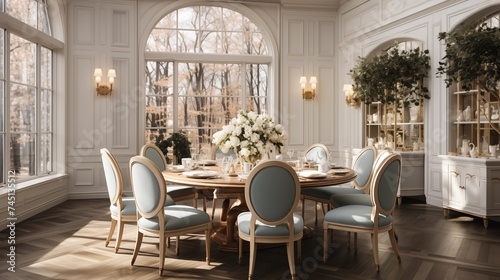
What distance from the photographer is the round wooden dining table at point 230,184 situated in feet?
11.3

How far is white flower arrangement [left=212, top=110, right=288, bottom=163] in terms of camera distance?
12.7 ft

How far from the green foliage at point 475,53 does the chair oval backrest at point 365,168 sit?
1.45 m

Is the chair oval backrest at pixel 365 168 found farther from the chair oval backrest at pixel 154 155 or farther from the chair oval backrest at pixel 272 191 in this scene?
the chair oval backrest at pixel 154 155

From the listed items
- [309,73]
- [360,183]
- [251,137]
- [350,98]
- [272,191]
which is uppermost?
[309,73]

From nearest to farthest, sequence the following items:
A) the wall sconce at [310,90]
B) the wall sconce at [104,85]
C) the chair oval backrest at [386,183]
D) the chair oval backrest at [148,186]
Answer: the chair oval backrest at [148,186], the chair oval backrest at [386,183], the wall sconce at [104,85], the wall sconce at [310,90]

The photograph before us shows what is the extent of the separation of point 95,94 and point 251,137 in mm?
4073

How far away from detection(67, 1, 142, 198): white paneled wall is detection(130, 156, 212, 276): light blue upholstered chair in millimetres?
3816

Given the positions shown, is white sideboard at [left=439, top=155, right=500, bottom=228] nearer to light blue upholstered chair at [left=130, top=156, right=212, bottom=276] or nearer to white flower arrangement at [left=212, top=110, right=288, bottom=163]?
white flower arrangement at [left=212, top=110, right=288, bottom=163]

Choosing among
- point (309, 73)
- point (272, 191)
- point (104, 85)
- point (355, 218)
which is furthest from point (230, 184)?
point (309, 73)

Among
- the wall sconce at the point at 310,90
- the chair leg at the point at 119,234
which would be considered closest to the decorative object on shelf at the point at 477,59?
the wall sconce at the point at 310,90

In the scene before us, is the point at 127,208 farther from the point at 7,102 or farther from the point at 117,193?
the point at 7,102

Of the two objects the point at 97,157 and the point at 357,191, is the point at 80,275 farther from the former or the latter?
the point at 97,157

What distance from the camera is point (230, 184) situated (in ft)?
11.1

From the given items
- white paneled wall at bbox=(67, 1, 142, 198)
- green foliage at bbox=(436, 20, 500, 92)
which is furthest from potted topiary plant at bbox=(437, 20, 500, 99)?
white paneled wall at bbox=(67, 1, 142, 198)
